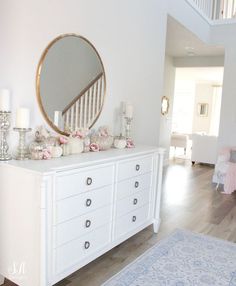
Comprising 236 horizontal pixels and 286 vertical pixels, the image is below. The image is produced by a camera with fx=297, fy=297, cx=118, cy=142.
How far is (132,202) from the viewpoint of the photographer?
8.94 ft

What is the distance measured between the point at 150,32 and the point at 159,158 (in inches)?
64.1

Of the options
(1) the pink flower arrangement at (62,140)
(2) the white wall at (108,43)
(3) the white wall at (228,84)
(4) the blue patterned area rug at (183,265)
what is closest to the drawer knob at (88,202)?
(1) the pink flower arrangement at (62,140)

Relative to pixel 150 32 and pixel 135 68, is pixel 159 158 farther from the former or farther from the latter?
pixel 150 32

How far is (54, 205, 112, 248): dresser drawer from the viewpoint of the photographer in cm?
193

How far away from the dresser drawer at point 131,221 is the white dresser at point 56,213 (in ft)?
0.20

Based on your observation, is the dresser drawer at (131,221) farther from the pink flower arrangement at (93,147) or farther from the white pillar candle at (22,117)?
the white pillar candle at (22,117)

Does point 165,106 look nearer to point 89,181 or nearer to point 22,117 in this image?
point 89,181

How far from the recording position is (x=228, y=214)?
393cm

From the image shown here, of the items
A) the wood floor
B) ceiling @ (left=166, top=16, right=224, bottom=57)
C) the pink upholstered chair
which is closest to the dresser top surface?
the wood floor

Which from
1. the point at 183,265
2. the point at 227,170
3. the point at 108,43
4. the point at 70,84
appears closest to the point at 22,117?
the point at 70,84

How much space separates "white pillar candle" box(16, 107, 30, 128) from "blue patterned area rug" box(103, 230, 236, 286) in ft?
4.23

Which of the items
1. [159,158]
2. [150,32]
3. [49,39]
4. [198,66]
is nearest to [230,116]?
[198,66]

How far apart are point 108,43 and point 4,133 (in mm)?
1482

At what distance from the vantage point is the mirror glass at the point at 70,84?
2302mm
